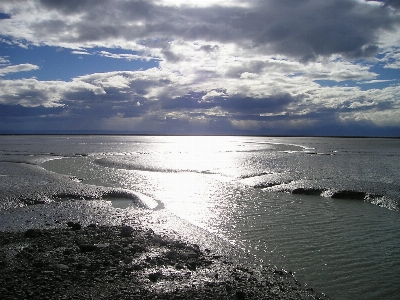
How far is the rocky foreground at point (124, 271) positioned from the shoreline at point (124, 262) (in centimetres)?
3

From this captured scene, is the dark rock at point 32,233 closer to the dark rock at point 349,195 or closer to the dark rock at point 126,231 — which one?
the dark rock at point 126,231

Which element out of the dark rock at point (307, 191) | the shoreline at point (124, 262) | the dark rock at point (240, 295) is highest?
the dark rock at point (307, 191)

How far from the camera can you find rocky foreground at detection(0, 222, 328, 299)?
8906mm

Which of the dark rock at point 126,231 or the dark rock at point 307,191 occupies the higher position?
the dark rock at point 307,191

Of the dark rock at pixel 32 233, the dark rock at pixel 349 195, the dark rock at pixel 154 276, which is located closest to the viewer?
the dark rock at pixel 154 276

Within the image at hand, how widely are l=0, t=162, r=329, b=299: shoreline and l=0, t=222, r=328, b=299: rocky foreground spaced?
0.03m

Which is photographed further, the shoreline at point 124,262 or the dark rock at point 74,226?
the dark rock at point 74,226

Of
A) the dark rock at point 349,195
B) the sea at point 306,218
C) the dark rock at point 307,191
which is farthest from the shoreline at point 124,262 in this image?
the dark rock at point 349,195

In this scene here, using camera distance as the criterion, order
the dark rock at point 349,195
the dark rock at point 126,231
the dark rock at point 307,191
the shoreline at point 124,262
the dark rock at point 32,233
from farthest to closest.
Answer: the dark rock at point 307,191 < the dark rock at point 349,195 < the dark rock at point 126,231 < the dark rock at point 32,233 < the shoreline at point 124,262

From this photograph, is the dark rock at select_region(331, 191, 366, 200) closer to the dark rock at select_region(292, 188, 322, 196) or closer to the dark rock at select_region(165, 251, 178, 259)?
the dark rock at select_region(292, 188, 322, 196)

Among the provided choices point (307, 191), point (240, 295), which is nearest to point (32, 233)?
point (240, 295)

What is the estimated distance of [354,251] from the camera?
1285 cm

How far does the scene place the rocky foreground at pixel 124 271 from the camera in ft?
29.2

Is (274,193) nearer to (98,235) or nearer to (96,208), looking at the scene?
(96,208)
